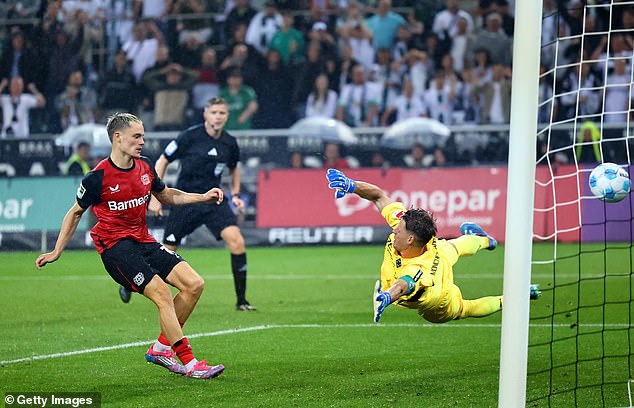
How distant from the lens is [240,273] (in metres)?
10.8

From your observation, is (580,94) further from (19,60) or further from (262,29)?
(19,60)

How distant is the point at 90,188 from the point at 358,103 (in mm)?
12129

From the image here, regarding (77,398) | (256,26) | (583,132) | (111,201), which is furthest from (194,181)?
(256,26)

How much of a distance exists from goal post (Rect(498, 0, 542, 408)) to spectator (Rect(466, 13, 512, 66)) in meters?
14.4

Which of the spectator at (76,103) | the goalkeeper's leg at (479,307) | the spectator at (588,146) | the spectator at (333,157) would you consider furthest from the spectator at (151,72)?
the goalkeeper's leg at (479,307)

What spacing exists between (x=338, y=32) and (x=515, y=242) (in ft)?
48.5

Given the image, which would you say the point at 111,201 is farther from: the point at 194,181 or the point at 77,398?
the point at 194,181

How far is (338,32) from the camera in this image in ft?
64.4

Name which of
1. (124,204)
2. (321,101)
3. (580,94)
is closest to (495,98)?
(580,94)

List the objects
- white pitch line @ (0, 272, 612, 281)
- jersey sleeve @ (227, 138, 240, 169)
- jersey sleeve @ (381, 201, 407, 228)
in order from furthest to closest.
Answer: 1. white pitch line @ (0, 272, 612, 281)
2. jersey sleeve @ (227, 138, 240, 169)
3. jersey sleeve @ (381, 201, 407, 228)

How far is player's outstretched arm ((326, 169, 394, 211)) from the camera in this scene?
7421 millimetres

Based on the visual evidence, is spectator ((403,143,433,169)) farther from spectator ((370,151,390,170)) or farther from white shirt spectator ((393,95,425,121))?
white shirt spectator ((393,95,425,121))

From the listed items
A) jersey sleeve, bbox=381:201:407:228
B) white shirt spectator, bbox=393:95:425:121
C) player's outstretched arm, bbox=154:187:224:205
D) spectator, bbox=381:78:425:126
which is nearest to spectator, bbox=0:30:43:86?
spectator, bbox=381:78:425:126
